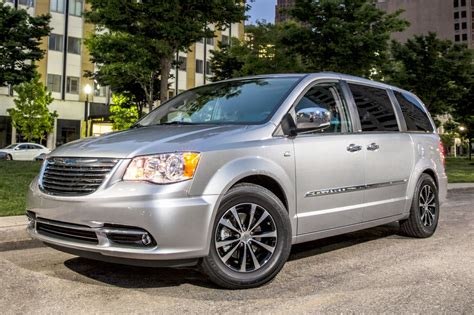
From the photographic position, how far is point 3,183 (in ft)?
37.2

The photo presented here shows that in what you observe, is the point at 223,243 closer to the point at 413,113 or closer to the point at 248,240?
the point at 248,240

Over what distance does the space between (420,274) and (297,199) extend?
1.33m

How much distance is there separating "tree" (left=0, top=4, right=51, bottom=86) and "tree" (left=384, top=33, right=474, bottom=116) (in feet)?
57.9

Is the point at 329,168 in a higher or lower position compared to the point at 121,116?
lower

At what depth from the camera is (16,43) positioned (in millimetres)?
19656

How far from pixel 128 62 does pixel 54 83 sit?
26102 millimetres

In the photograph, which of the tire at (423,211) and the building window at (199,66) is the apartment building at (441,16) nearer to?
the building window at (199,66)

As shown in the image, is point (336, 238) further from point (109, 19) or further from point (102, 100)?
point (102, 100)

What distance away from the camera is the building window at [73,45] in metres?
42.9

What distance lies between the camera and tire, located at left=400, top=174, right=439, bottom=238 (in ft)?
19.4

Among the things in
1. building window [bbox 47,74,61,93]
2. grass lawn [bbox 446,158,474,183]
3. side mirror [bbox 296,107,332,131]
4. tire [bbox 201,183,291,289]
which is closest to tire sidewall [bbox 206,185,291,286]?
tire [bbox 201,183,291,289]

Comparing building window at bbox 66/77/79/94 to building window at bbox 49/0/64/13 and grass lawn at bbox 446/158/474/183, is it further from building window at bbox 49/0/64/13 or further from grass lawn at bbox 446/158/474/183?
grass lawn at bbox 446/158/474/183

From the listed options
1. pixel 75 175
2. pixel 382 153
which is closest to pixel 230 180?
pixel 75 175

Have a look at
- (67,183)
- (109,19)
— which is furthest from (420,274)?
(109,19)
